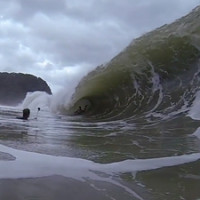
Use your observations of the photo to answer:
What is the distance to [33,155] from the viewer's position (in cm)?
496

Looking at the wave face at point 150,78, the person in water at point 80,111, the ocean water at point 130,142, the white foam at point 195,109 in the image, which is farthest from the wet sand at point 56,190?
the person in water at point 80,111

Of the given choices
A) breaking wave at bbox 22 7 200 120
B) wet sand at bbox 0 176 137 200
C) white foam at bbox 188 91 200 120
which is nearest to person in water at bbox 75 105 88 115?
breaking wave at bbox 22 7 200 120

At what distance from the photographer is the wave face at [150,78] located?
13109 millimetres

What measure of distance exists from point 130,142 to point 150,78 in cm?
849

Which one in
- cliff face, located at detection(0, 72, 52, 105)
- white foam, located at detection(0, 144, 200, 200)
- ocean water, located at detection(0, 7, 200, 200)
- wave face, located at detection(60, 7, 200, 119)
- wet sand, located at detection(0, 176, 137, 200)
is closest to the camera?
wet sand, located at detection(0, 176, 137, 200)

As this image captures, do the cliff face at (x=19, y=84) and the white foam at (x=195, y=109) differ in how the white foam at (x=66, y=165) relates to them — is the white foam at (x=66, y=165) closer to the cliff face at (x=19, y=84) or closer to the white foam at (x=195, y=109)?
the white foam at (x=195, y=109)

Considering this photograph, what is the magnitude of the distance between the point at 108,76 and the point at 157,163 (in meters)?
12.1

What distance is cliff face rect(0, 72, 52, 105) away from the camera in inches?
2368

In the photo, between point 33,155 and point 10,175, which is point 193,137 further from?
point 10,175

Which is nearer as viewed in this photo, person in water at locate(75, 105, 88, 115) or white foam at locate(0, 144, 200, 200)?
white foam at locate(0, 144, 200, 200)

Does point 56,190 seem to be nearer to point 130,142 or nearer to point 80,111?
point 130,142

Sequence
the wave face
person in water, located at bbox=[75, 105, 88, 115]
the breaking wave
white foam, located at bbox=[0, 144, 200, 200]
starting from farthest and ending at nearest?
person in water, located at bbox=[75, 105, 88, 115] < the wave face < the breaking wave < white foam, located at bbox=[0, 144, 200, 200]

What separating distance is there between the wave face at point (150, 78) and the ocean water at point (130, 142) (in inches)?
1.7

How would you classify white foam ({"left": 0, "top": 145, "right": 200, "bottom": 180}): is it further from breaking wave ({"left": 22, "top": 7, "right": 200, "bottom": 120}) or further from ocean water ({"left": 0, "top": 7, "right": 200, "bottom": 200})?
breaking wave ({"left": 22, "top": 7, "right": 200, "bottom": 120})
